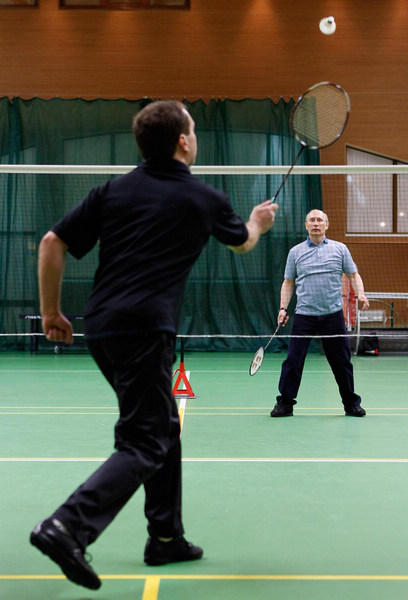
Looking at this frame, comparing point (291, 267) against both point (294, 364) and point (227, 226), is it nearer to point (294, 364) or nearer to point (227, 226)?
point (294, 364)

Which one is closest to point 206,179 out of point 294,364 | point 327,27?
point 327,27

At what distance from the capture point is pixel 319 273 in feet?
20.1

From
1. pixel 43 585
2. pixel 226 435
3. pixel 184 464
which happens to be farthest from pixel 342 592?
pixel 226 435

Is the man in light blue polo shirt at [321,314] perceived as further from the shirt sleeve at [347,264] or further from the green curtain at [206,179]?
the green curtain at [206,179]

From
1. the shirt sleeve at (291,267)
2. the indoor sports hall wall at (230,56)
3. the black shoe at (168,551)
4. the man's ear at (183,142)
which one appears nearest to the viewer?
the man's ear at (183,142)

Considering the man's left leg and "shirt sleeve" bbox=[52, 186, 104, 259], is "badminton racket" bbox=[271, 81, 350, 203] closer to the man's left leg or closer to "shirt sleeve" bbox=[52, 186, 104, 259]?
"shirt sleeve" bbox=[52, 186, 104, 259]

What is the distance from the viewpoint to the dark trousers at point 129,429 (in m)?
2.23

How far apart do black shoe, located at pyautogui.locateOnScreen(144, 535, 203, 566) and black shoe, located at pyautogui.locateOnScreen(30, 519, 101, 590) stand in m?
0.53

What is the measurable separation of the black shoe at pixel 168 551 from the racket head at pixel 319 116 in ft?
7.86

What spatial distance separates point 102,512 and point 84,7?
14.0 metres

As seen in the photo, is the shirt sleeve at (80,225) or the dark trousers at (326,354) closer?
the shirt sleeve at (80,225)

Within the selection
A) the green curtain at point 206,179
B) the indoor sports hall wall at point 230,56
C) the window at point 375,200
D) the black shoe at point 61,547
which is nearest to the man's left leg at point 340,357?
the black shoe at point 61,547

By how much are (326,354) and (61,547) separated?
13.5ft

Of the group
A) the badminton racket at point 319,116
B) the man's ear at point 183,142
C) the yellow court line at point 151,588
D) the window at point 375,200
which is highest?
the window at point 375,200
